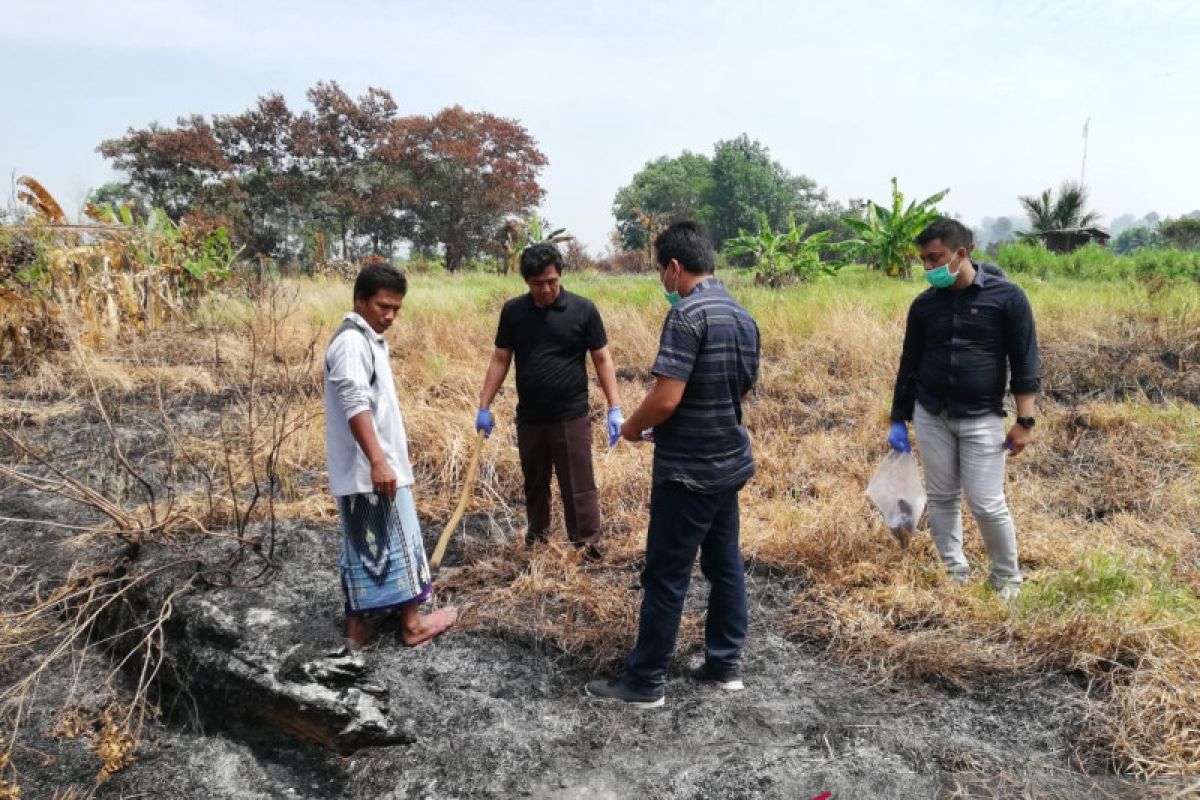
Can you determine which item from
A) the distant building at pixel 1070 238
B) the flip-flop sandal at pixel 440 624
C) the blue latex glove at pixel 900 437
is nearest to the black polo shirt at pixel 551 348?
the flip-flop sandal at pixel 440 624

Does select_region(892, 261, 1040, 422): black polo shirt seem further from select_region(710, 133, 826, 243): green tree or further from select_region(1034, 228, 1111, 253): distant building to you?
select_region(710, 133, 826, 243): green tree

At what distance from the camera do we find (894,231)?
11.3 m

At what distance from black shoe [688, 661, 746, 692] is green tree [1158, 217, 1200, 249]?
37.3 m

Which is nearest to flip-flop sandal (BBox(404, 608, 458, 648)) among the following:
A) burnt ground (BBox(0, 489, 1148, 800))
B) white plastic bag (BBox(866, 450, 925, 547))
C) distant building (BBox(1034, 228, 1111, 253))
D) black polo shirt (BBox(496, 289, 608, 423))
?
burnt ground (BBox(0, 489, 1148, 800))

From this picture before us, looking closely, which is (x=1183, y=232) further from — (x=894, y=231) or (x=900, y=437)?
(x=900, y=437)

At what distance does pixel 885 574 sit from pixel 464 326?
224 inches

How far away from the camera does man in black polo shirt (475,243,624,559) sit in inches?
131

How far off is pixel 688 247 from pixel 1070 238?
2630 centimetres

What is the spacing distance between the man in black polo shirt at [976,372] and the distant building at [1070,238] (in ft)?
78.8

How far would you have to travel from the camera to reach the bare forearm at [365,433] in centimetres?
240

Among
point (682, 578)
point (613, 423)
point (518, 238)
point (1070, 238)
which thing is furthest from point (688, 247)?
point (1070, 238)

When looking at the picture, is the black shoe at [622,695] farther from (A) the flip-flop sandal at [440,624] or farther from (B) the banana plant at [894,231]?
(B) the banana plant at [894,231]

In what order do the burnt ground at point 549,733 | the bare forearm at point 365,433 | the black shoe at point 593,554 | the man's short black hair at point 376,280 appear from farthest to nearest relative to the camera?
the black shoe at point 593,554
the man's short black hair at point 376,280
the bare forearm at point 365,433
the burnt ground at point 549,733

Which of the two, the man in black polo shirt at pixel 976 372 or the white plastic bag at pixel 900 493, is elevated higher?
the man in black polo shirt at pixel 976 372
